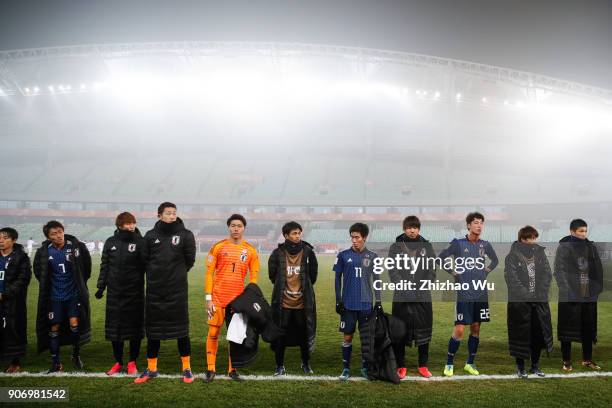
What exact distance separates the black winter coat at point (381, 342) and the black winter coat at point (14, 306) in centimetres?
474

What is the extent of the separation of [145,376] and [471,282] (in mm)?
4606

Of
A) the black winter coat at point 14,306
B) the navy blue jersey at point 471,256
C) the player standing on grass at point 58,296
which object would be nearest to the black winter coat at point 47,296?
the player standing on grass at point 58,296

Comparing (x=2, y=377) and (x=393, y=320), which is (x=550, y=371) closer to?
(x=393, y=320)

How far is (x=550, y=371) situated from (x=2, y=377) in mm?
7572

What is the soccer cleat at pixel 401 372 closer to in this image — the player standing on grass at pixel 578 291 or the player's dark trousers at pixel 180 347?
the player standing on grass at pixel 578 291

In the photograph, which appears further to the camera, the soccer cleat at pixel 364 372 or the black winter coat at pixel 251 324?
the soccer cleat at pixel 364 372

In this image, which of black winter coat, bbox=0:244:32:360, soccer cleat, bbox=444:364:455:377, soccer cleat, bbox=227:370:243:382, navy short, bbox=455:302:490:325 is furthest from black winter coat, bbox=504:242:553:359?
black winter coat, bbox=0:244:32:360

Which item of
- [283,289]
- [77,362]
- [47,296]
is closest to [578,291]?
[283,289]

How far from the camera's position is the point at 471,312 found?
18.8ft

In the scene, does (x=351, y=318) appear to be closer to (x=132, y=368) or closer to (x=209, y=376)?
(x=209, y=376)

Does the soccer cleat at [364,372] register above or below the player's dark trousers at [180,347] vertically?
below

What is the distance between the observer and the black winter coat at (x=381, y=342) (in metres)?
5.40

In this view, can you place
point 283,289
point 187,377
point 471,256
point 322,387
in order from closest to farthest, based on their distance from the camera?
1. point 322,387
2. point 187,377
3. point 283,289
4. point 471,256

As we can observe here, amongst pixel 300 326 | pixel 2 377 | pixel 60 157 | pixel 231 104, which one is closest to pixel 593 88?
pixel 231 104
